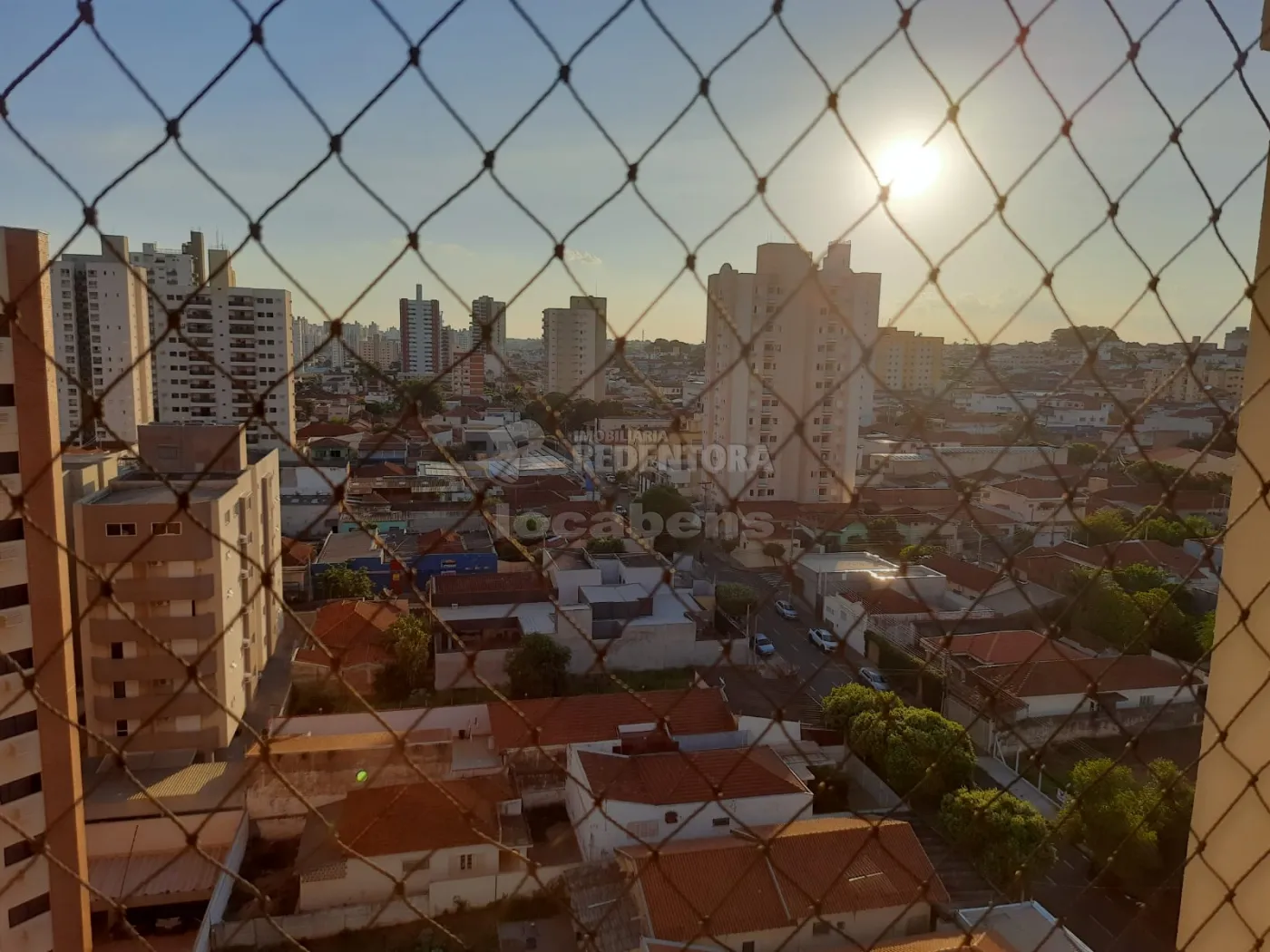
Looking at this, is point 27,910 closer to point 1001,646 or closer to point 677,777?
point 677,777

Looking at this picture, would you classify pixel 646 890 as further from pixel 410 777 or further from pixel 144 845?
pixel 144 845

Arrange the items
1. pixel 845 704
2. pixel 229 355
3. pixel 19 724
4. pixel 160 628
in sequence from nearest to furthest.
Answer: pixel 19 724 → pixel 160 628 → pixel 845 704 → pixel 229 355

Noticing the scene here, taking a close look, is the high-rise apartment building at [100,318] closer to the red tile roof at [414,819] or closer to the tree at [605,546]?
the tree at [605,546]

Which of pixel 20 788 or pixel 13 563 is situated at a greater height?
pixel 13 563

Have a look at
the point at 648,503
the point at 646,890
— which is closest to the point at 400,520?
the point at 648,503

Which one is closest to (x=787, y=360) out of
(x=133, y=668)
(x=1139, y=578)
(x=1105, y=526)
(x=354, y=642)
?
(x=1105, y=526)

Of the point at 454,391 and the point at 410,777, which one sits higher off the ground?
the point at 454,391

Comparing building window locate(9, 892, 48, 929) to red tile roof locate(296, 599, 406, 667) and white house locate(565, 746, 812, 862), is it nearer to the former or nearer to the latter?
white house locate(565, 746, 812, 862)
